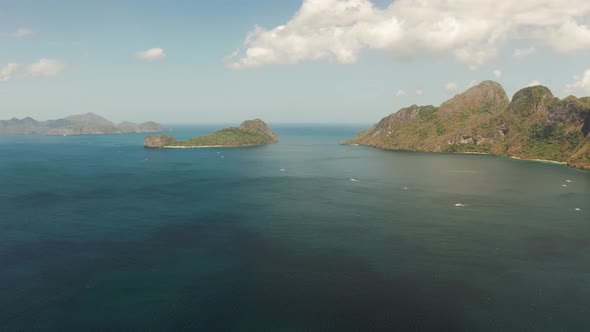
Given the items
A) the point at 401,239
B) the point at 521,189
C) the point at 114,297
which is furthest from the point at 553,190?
the point at 114,297

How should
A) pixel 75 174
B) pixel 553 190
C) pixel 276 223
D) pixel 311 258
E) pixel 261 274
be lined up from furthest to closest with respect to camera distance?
pixel 75 174 < pixel 553 190 < pixel 276 223 < pixel 311 258 < pixel 261 274

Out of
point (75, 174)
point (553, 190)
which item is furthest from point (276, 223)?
point (75, 174)

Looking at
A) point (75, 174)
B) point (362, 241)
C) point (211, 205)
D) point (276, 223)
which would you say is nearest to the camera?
point (362, 241)

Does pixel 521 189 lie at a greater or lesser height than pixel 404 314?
greater

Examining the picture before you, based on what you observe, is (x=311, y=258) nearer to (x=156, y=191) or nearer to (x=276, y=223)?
(x=276, y=223)

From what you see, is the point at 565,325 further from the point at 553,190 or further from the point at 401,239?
the point at 553,190

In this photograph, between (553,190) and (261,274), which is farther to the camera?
(553,190)
